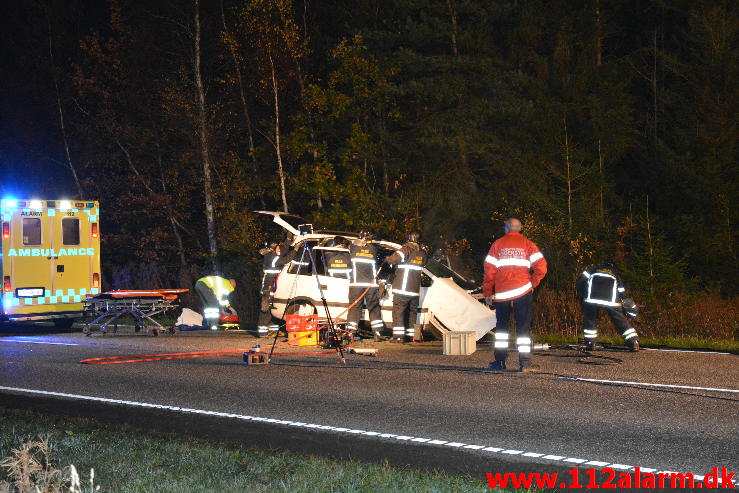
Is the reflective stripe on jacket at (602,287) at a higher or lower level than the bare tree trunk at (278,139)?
lower

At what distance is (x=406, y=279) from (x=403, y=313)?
615 millimetres

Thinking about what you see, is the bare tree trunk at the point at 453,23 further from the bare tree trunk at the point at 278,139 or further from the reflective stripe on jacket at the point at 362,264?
the reflective stripe on jacket at the point at 362,264

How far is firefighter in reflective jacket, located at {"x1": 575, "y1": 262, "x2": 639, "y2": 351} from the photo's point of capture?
14.7 m

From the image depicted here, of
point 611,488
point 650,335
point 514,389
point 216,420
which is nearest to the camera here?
point 611,488

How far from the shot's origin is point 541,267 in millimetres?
12938

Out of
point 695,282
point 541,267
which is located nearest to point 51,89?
point 695,282

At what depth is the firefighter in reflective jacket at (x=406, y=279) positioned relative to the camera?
16453 mm

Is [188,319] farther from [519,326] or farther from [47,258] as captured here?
[519,326]

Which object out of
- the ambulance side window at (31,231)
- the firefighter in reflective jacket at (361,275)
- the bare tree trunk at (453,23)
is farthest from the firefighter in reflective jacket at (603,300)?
the bare tree trunk at (453,23)

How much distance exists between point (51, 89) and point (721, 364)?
29.4 metres

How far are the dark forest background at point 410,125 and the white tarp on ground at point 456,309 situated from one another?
653cm

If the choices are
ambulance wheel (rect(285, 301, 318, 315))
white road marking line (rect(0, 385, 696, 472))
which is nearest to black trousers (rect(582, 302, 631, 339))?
ambulance wheel (rect(285, 301, 318, 315))

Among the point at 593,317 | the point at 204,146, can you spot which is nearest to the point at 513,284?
the point at 593,317

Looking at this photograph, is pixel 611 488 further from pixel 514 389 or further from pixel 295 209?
pixel 295 209
